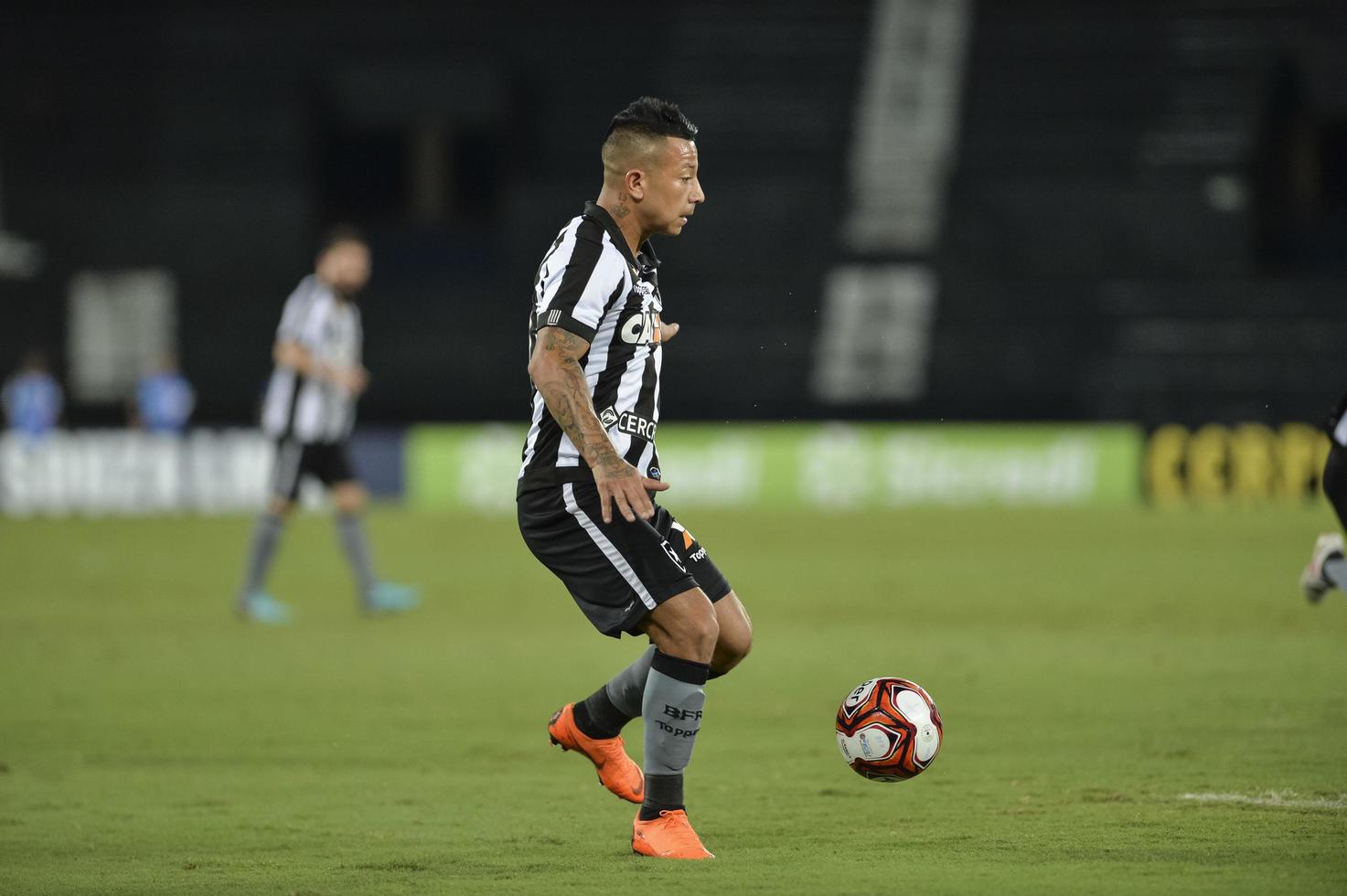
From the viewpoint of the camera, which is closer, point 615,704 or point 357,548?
point 615,704

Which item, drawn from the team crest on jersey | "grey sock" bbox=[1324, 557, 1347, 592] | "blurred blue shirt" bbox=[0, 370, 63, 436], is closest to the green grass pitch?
"grey sock" bbox=[1324, 557, 1347, 592]

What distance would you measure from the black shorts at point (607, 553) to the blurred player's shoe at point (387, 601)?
740 centimetres

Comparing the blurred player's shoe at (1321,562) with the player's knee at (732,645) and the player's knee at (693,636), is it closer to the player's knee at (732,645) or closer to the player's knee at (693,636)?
the player's knee at (732,645)

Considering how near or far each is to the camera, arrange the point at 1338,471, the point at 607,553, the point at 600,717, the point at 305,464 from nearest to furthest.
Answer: the point at 607,553 → the point at 600,717 → the point at 1338,471 → the point at 305,464

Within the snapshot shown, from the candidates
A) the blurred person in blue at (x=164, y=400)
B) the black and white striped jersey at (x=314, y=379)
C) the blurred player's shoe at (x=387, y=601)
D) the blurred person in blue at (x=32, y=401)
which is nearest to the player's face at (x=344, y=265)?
the black and white striped jersey at (x=314, y=379)

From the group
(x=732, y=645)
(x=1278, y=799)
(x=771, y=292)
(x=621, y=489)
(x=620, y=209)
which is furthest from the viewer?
(x=771, y=292)

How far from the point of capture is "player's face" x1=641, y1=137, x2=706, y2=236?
5.84 metres

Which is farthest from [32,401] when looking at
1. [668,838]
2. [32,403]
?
[668,838]

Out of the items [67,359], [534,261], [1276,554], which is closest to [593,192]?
[534,261]

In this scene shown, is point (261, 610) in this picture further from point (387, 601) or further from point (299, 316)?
point (299, 316)

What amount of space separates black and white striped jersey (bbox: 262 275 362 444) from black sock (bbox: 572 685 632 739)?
278 inches

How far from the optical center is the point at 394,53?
99.4ft

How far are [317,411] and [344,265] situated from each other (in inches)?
41.4

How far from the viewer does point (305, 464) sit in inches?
508
